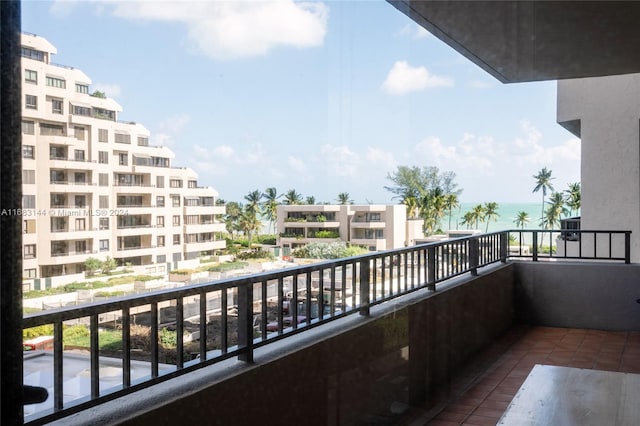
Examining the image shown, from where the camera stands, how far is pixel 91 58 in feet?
4.37

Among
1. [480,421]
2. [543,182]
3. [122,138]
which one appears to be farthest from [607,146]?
[122,138]

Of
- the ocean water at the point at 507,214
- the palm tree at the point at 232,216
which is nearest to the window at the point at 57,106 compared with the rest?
the palm tree at the point at 232,216

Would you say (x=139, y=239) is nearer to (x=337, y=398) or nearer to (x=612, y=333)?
(x=337, y=398)

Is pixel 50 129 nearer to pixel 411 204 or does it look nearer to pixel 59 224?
pixel 59 224

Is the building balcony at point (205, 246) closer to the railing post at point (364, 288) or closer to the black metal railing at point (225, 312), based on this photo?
the black metal railing at point (225, 312)

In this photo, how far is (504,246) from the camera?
18.7 feet

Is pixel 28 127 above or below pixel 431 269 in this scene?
above

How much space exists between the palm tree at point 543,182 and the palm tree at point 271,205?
1.65 meters

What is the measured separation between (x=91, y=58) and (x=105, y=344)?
747 mm

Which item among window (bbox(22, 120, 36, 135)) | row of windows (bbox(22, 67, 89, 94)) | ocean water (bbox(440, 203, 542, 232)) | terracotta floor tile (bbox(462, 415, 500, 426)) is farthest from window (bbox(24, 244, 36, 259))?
terracotta floor tile (bbox(462, 415, 500, 426))

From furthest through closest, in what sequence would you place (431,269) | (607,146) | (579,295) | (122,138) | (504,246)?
1. (607,146)
2. (504,246)
3. (579,295)
4. (431,269)
5. (122,138)

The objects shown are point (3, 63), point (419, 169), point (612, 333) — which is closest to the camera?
point (3, 63)

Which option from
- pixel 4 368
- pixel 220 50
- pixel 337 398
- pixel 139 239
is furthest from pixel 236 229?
pixel 337 398

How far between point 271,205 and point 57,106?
3.05 ft
